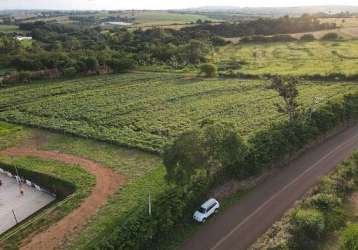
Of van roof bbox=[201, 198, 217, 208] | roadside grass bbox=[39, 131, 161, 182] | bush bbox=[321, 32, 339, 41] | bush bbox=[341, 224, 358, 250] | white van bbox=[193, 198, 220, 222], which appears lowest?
roadside grass bbox=[39, 131, 161, 182]

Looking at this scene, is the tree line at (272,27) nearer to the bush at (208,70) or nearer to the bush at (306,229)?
the bush at (208,70)

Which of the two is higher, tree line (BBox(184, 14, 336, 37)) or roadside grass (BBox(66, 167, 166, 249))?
tree line (BBox(184, 14, 336, 37))

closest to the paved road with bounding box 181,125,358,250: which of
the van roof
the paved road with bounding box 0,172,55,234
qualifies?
the van roof

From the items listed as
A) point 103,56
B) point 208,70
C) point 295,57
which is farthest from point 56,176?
point 295,57

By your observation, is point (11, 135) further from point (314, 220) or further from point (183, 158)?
point (314, 220)

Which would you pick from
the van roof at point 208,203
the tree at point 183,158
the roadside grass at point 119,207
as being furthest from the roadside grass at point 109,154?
the van roof at point 208,203

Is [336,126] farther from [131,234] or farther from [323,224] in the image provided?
[131,234]

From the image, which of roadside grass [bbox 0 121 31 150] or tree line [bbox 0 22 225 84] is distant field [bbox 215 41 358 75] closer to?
tree line [bbox 0 22 225 84]
